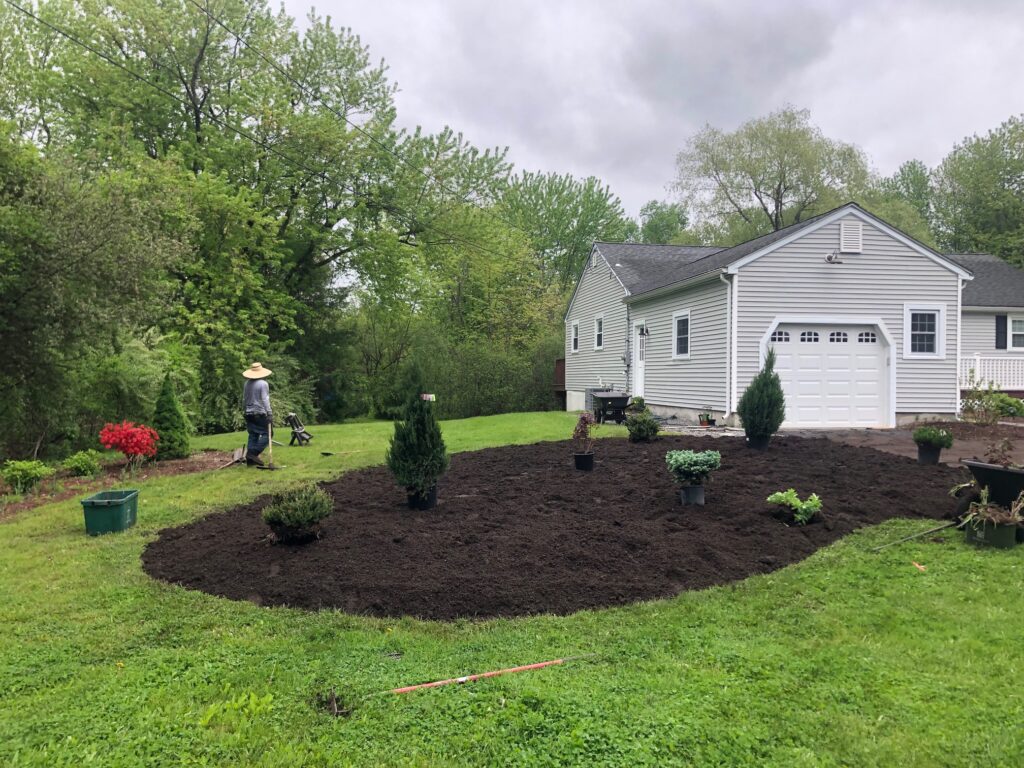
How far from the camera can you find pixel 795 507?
5.76 metres

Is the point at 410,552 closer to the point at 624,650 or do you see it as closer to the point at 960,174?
the point at 624,650

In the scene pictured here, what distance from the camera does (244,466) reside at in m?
10.1

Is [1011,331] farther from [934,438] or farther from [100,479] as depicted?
[100,479]

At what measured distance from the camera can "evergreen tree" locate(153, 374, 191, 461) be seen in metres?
11.0

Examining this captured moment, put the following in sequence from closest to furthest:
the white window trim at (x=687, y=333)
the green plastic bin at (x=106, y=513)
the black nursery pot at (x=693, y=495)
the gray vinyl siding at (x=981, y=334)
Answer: the green plastic bin at (x=106, y=513)
the black nursery pot at (x=693, y=495)
the white window trim at (x=687, y=333)
the gray vinyl siding at (x=981, y=334)

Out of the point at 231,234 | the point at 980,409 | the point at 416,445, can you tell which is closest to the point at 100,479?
the point at 416,445

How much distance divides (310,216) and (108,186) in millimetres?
11963

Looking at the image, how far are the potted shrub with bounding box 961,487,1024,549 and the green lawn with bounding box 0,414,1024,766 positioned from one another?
26 centimetres

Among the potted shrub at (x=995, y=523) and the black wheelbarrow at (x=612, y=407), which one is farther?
the black wheelbarrow at (x=612, y=407)

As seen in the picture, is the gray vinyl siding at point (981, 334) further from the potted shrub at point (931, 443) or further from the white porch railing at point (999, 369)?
the potted shrub at point (931, 443)

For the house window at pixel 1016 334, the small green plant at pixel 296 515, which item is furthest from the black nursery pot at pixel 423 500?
the house window at pixel 1016 334

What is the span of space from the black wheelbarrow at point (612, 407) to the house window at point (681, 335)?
1736mm

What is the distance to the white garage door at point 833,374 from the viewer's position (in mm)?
13172

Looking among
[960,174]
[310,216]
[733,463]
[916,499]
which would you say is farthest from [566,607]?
[960,174]
